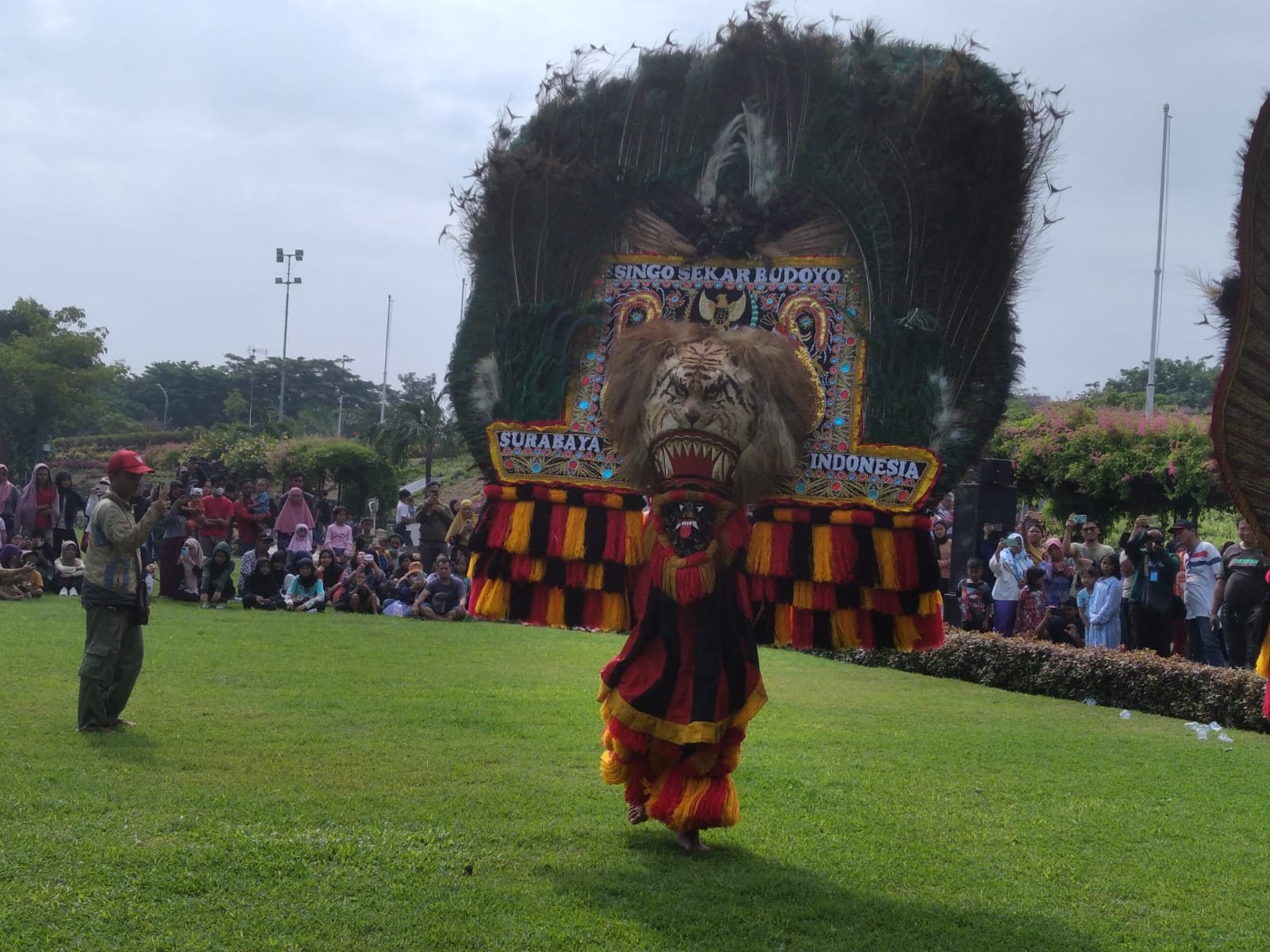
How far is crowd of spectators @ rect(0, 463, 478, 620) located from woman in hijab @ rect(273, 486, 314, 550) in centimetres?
2

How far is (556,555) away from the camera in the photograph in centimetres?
641

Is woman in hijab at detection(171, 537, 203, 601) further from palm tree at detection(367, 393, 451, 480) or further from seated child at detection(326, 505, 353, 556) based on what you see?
palm tree at detection(367, 393, 451, 480)

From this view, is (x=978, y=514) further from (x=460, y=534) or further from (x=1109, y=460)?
(x=460, y=534)

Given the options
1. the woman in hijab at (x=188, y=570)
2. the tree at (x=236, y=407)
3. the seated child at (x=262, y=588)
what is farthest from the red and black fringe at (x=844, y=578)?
the tree at (x=236, y=407)

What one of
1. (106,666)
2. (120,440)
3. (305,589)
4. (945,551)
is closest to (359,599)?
(305,589)

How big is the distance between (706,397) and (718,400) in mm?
53

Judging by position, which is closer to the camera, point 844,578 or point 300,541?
point 844,578

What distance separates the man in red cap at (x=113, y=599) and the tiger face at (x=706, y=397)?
348 centimetres

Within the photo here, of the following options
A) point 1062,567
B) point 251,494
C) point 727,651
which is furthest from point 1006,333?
point 251,494

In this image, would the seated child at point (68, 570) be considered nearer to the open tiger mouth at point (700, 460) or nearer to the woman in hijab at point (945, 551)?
the woman in hijab at point (945, 551)

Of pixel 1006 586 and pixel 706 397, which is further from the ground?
pixel 706 397

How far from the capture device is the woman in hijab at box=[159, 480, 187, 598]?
15539 millimetres

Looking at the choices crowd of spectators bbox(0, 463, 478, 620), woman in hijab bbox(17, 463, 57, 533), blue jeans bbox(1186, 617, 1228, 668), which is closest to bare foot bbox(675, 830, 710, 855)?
blue jeans bbox(1186, 617, 1228, 668)

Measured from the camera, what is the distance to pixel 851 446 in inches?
242
